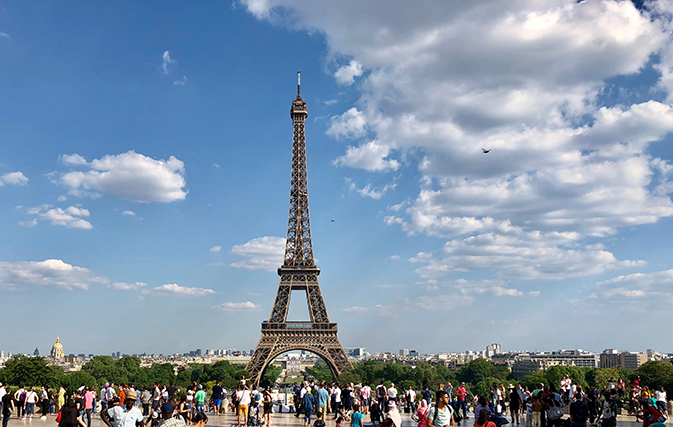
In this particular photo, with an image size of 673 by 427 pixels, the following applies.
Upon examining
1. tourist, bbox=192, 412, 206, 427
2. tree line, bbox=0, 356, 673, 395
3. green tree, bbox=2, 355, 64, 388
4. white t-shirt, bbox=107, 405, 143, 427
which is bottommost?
tree line, bbox=0, 356, 673, 395

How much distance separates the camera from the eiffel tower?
71.0 metres

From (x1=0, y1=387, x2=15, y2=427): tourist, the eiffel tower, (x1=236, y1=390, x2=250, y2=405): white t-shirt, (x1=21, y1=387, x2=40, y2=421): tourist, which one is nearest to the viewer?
(x1=0, y1=387, x2=15, y2=427): tourist

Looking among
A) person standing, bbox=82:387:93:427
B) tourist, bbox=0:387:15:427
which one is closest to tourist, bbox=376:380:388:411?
person standing, bbox=82:387:93:427

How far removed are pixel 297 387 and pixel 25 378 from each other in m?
59.3

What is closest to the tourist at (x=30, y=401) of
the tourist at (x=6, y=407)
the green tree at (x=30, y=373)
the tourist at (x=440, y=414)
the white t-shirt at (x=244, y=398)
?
the tourist at (x=6, y=407)

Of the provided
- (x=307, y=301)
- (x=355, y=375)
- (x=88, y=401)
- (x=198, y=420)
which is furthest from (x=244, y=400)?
(x=355, y=375)

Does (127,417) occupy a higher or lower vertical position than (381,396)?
higher

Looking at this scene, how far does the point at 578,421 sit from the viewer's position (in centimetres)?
1481

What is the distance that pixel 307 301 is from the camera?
2904 inches

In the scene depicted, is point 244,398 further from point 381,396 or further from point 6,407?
point 6,407

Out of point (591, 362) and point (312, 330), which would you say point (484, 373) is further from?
point (591, 362)

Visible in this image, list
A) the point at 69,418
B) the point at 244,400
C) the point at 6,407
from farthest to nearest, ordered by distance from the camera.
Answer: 1. the point at 244,400
2. the point at 6,407
3. the point at 69,418

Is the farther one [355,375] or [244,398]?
[355,375]

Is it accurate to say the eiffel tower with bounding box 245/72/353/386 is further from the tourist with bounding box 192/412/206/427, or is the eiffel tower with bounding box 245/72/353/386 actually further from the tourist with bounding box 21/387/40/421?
the tourist with bounding box 192/412/206/427
